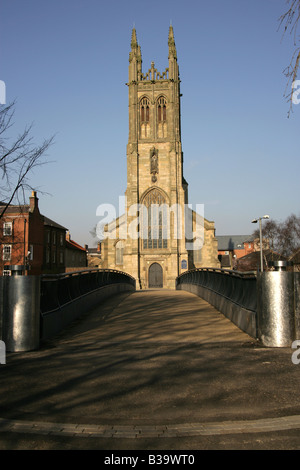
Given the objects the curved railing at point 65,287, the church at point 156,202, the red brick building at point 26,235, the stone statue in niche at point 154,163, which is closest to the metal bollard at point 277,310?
the curved railing at point 65,287

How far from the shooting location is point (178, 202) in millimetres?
47969

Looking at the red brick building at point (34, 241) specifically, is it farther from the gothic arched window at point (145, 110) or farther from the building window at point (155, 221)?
the gothic arched window at point (145, 110)

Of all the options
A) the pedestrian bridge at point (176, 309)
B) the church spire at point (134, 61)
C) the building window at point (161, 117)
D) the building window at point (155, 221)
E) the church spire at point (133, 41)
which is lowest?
the pedestrian bridge at point (176, 309)

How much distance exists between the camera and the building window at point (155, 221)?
47781 millimetres

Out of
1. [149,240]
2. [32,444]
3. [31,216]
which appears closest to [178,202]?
[149,240]

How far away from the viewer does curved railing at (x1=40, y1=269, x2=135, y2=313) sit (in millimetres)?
8391

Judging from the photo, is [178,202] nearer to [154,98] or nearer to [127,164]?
[127,164]

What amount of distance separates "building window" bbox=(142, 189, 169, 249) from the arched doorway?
2368mm

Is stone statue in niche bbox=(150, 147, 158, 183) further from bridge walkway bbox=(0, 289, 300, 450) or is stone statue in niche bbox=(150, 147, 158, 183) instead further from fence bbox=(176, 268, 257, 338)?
bridge walkway bbox=(0, 289, 300, 450)

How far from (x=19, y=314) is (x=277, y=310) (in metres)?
4.34

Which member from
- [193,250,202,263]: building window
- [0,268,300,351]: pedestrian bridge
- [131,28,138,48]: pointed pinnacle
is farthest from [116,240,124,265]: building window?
[0,268,300,351]: pedestrian bridge

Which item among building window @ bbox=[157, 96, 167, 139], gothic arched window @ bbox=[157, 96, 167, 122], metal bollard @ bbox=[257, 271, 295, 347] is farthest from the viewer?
gothic arched window @ bbox=[157, 96, 167, 122]

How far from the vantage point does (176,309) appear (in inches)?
481
